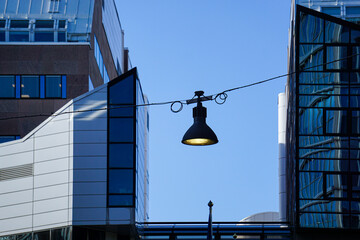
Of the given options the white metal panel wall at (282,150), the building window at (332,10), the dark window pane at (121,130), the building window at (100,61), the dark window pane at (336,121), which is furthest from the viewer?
the white metal panel wall at (282,150)

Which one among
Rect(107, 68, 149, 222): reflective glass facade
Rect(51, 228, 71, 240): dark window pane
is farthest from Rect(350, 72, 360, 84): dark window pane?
Rect(51, 228, 71, 240): dark window pane

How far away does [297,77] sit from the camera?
45.5m

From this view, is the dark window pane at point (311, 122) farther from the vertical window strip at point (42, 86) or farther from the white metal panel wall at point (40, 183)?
the vertical window strip at point (42, 86)

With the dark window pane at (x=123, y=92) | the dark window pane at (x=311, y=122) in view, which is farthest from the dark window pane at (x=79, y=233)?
the dark window pane at (x=311, y=122)

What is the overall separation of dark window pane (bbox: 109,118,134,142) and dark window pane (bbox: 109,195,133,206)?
286 centimetres

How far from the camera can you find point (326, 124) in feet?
147

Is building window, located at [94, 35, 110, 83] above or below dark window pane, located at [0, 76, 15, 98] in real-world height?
above

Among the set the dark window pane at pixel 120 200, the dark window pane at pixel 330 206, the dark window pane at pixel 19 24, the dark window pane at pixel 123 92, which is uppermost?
the dark window pane at pixel 19 24

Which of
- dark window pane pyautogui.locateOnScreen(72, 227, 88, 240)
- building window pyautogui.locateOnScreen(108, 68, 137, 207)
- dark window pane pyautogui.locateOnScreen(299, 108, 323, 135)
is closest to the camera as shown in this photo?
dark window pane pyautogui.locateOnScreen(72, 227, 88, 240)

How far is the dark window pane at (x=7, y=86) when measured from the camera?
4941 centimetres

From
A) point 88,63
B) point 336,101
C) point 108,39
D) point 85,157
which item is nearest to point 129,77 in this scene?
point 85,157

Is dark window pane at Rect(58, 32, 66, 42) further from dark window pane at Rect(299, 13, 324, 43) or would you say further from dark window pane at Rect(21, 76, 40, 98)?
dark window pane at Rect(299, 13, 324, 43)

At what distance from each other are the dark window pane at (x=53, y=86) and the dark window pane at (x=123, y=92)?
8.63m

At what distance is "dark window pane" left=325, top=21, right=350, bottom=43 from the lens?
45.2m
